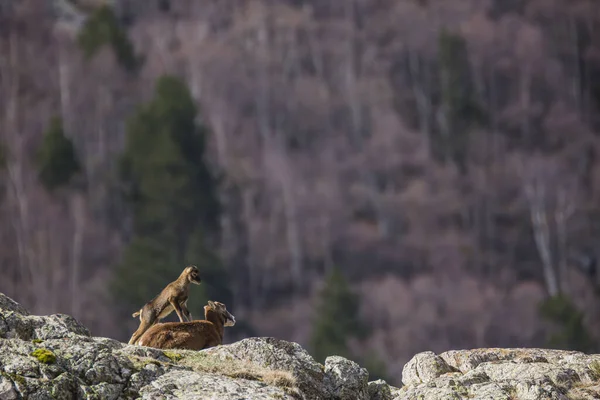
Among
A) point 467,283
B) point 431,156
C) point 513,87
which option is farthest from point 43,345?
point 513,87

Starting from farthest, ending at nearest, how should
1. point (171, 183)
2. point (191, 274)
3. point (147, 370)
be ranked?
point (171, 183), point (191, 274), point (147, 370)

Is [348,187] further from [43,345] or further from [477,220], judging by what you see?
[43,345]

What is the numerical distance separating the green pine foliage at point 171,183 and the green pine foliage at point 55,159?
5451 millimetres

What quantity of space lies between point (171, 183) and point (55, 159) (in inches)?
582

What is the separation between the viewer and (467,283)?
446 ft

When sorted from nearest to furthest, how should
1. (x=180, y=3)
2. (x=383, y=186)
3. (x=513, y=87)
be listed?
1. (x=383, y=186)
2. (x=513, y=87)
3. (x=180, y=3)

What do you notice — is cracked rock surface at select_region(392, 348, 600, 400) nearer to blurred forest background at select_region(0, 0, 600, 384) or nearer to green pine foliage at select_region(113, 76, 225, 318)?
blurred forest background at select_region(0, 0, 600, 384)

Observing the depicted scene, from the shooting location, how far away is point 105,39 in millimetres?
162375

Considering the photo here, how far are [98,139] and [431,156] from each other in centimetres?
3485

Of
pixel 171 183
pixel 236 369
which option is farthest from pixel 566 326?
pixel 236 369

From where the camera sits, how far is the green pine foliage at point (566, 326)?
105375 mm

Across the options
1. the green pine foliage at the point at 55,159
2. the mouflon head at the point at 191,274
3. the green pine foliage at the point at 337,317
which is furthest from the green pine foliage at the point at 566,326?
the mouflon head at the point at 191,274

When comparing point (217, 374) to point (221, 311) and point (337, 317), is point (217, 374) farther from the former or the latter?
point (337, 317)

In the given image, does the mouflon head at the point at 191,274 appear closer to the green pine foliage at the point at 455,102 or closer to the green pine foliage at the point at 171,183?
the green pine foliage at the point at 171,183
